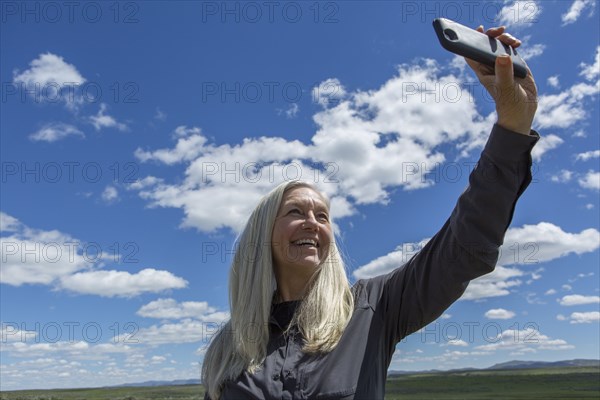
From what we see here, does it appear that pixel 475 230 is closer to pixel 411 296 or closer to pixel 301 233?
pixel 411 296

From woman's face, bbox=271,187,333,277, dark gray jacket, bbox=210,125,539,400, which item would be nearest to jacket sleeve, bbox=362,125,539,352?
dark gray jacket, bbox=210,125,539,400

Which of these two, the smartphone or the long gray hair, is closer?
the smartphone

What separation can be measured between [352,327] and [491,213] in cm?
115

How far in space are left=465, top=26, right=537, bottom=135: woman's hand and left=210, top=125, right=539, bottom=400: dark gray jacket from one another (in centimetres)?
8

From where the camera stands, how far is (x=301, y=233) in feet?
13.5

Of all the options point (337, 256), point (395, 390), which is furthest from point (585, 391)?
point (337, 256)

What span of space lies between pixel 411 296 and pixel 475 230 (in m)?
0.62

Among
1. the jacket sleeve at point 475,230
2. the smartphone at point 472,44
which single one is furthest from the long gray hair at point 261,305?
the smartphone at point 472,44

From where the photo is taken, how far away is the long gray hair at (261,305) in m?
3.57

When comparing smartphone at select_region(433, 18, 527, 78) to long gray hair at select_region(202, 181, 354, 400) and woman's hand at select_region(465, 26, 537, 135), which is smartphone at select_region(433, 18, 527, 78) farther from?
long gray hair at select_region(202, 181, 354, 400)

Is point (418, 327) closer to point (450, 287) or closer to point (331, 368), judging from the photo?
point (450, 287)

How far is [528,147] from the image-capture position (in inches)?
119

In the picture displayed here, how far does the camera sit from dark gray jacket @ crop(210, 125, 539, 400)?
3.04 metres

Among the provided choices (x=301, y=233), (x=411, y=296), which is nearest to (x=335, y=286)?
(x=301, y=233)
